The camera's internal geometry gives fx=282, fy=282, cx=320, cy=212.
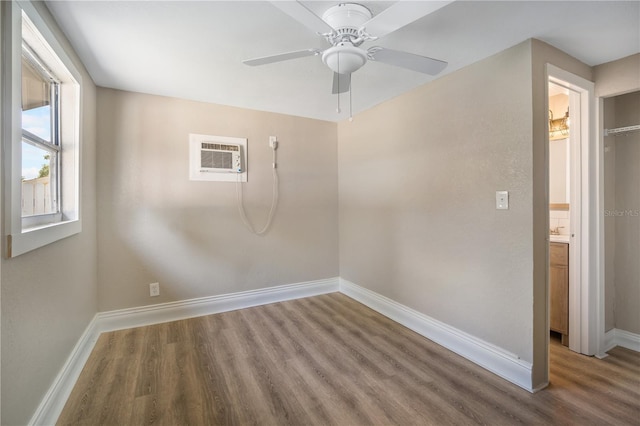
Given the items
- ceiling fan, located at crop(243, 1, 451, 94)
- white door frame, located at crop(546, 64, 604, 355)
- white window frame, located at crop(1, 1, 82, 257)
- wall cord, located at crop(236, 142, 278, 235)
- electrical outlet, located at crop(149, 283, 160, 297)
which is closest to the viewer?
white window frame, located at crop(1, 1, 82, 257)

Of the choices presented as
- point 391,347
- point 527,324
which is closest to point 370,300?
point 391,347

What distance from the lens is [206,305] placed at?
2.92 metres

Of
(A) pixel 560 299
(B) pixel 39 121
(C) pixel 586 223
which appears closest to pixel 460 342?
(A) pixel 560 299

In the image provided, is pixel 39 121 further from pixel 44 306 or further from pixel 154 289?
pixel 154 289

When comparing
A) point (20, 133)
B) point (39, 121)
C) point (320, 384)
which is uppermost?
point (39, 121)

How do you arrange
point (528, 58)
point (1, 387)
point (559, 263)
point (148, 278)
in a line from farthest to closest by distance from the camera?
1. point (148, 278)
2. point (559, 263)
3. point (528, 58)
4. point (1, 387)

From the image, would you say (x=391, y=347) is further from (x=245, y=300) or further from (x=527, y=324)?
(x=245, y=300)

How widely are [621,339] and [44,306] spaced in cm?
395

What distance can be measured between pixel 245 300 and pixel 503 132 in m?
2.82

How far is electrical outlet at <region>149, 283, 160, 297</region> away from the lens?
271 cm

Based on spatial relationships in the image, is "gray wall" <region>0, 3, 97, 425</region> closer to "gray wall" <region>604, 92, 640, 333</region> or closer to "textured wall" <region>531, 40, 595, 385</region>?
"textured wall" <region>531, 40, 595, 385</region>

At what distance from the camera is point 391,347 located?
2262 mm

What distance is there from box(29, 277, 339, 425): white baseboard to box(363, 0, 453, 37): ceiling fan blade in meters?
2.38

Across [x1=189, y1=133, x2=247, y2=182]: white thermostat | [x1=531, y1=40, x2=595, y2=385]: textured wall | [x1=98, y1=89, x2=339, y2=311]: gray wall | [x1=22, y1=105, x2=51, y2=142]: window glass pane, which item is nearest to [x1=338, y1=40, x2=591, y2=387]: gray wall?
[x1=531, y1=40, x2=595, y2=385]: textured wall
